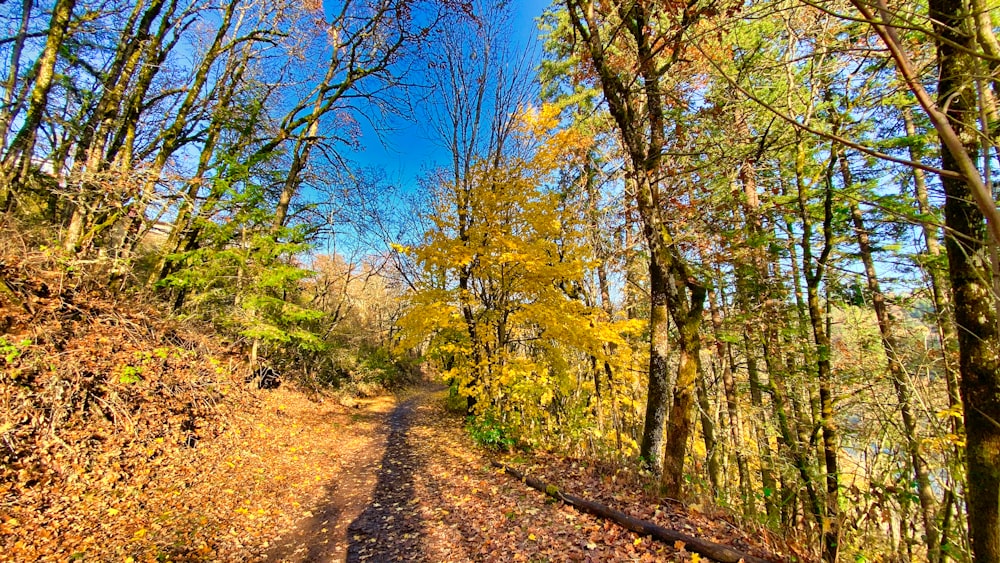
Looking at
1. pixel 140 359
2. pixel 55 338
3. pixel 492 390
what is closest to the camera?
pixel 55 338

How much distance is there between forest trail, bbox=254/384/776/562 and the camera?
12.8 ft

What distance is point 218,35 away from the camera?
973 centimetres

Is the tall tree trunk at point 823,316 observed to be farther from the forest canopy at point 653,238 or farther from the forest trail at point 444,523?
the forest trail at point 444,523

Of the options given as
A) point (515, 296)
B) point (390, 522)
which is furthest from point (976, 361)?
point (515, 296)

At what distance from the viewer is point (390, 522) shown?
201 inches

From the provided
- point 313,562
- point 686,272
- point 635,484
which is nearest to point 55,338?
point 313,562

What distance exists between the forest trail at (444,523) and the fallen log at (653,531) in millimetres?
82

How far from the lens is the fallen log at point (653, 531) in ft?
10.4

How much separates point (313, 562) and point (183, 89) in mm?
11578

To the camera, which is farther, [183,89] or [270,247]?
[183,89]

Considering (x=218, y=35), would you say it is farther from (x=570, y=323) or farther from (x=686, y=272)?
(x=686, y=272)

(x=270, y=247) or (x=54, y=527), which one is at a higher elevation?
(x=270, y=247)

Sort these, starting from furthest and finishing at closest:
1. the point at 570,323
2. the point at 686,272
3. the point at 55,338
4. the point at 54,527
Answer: the point at 570,323
the point at 55,338
the point at 686,272
the point at 54,527

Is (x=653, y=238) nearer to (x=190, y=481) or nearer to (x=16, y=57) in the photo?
(x=190, y=481)
